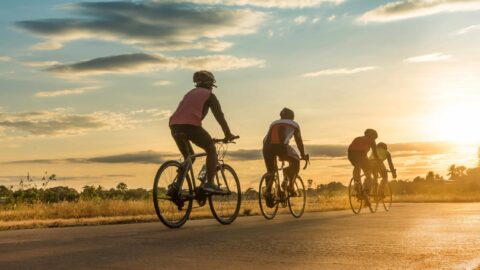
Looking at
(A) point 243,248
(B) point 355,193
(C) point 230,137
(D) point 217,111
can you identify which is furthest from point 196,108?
(B) point 355,193

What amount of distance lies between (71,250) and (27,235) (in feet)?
8.50

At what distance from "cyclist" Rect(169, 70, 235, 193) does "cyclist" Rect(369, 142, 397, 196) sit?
8.65 meters

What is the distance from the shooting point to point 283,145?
14664 mm

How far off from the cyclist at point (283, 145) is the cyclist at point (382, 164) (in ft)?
15.3

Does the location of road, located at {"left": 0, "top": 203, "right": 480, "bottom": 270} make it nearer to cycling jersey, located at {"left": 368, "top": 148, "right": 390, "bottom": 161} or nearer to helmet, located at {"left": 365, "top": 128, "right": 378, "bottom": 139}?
helmet, located at {"left": 365, "top": 128, "right": 378, "bottom": 139}

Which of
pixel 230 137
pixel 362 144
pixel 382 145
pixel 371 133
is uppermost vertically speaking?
pixel 371 133

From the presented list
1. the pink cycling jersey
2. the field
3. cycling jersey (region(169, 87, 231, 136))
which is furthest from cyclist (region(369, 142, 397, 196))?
the pink cycling jersey

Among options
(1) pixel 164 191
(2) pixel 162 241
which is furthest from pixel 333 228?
(2) pixel 162 241

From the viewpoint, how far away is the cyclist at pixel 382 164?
63.3ft

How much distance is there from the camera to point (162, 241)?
842cm

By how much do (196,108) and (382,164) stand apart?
1003cm

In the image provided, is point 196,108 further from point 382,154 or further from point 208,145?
point 382,154

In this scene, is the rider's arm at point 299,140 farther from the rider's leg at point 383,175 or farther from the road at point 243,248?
the rider's leg at point 383,175

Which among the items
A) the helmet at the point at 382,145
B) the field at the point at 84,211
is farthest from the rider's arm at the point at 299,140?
the helmet at the point at 382,145
